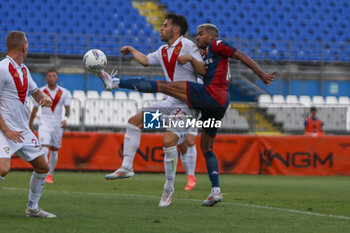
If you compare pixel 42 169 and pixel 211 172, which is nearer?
pixel 42 169

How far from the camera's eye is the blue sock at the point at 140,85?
739 cm

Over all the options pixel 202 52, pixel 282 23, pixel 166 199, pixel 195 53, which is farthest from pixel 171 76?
pixel 282 23

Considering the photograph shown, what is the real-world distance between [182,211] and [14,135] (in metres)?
2.28

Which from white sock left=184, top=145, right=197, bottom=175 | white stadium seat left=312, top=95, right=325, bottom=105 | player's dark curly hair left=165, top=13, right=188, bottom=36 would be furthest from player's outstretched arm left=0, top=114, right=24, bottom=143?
white stadium seat left=312, top=95, right=325, bottom=105

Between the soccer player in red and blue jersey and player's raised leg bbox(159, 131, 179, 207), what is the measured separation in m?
0.46

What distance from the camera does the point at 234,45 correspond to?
2158 centimetres

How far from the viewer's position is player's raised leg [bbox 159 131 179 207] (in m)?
7.87

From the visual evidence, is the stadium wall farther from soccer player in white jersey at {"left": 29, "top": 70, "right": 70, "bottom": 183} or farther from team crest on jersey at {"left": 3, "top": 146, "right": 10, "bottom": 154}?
team crest on jersey at {"left": 3, "top": 146, "right": 10, "bottom": 154}

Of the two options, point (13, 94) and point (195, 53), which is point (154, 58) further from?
point (13, 94)

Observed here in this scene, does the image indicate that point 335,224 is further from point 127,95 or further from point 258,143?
point 127,95

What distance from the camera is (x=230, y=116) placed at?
17031mm

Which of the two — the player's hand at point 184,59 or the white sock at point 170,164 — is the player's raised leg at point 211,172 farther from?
the player's hand at point 184,59

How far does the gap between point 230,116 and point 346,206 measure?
8655 millimetres

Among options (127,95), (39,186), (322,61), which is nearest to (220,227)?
(39,186)
